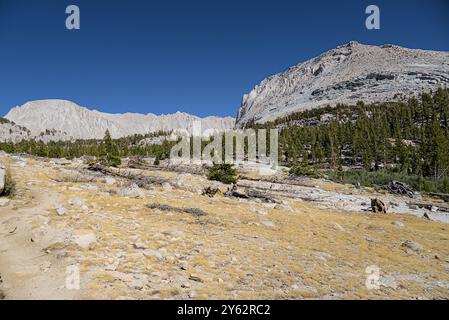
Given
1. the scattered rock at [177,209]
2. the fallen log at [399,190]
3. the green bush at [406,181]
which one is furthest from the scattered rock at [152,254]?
the green bush at [406,181]

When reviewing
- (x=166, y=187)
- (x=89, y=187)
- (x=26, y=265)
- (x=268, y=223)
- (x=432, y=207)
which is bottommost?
(x=432, y=207)

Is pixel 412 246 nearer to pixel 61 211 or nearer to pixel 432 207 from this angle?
pixel 61 211

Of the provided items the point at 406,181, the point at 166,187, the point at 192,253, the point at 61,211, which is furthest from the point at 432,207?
the point at 61,211

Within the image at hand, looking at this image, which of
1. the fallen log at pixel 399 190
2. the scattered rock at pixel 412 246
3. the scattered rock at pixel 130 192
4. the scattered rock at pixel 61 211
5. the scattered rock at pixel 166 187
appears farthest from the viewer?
the fallen log at pixel 399 190

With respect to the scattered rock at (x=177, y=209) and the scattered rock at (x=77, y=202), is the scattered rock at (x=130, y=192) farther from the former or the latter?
the scattered rock at (x=77, y=202)

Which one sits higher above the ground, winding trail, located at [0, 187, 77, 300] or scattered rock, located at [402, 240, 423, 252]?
winding trail, located at [0, 187, 77, 300]

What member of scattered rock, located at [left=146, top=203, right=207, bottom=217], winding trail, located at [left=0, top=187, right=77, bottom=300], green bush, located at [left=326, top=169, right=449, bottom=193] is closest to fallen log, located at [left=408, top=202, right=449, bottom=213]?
green bush, located at [left=326, top=169, right=449, bottom=193]

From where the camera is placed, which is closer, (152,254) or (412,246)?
(152,254)

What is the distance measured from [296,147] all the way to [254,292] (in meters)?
95.2

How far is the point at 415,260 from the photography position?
1246cm

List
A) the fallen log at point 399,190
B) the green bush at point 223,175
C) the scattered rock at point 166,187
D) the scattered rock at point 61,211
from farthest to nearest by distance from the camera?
the fallen log at point 399,190 → the green bush at point 223,175 → the scattered rock at point 166,187 → the scattered rock at point 61,211

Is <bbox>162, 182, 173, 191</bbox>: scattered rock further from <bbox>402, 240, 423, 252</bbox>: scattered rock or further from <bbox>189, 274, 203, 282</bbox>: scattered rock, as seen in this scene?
<bbox>402, 240, 423, 252</bbox>: scattered rock
